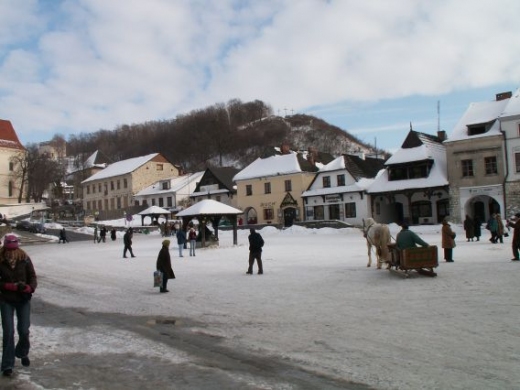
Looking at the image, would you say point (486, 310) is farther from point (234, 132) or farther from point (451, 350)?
point (234, 132)

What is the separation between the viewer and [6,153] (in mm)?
85438

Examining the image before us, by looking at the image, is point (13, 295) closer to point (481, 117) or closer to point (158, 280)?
point (158, 280)

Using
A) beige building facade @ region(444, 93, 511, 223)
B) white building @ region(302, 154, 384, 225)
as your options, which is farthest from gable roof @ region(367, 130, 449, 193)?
white building @ region(302, 154, 384, 225)

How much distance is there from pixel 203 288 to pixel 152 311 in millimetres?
3000

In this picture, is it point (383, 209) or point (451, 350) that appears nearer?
point (451, 350)

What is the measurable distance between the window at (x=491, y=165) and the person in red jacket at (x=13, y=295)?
38097mm

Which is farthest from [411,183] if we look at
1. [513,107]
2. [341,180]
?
[513,107]

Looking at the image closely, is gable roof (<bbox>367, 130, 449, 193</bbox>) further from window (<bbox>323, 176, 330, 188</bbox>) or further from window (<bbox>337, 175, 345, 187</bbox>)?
window (<bbox>323, 176, 330, 188</bbox>)

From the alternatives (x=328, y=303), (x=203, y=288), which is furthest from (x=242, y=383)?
(x=203, y=288)

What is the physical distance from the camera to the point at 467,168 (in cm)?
3984

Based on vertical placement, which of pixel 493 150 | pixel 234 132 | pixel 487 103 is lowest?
pixel 493 150

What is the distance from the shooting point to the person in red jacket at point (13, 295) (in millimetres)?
6148

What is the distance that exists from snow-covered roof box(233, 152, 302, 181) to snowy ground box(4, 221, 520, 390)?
3696 centimetres

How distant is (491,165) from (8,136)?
265 ft
